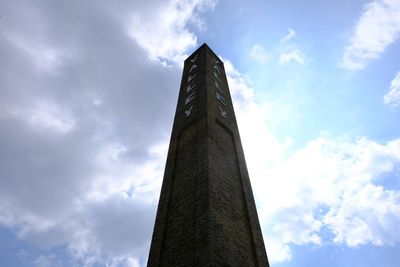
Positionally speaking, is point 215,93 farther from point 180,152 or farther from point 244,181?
point 244,181

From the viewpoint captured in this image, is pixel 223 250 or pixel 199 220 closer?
pixel 223 250

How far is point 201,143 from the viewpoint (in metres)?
10.7

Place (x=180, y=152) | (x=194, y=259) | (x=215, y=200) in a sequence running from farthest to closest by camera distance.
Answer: (x=180, y=152)
(x=215, y=200)
(x=194, y=259)

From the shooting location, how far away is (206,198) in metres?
8.41

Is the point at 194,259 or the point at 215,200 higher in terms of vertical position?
the point at 215,200

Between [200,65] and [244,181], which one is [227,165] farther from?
[200,65]

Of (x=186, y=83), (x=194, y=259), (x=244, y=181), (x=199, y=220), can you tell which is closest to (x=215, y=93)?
(x=186, y=83)

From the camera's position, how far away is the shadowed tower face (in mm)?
7613

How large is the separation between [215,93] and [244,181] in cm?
545

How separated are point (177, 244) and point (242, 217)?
2136mm

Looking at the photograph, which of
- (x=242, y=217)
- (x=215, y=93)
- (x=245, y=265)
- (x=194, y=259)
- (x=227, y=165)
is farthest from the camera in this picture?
(x=215, y=93)

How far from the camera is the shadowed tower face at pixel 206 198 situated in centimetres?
761

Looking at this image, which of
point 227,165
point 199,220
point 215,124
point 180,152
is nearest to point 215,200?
point 199,220

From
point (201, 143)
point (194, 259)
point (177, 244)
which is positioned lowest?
point (194, 259)
